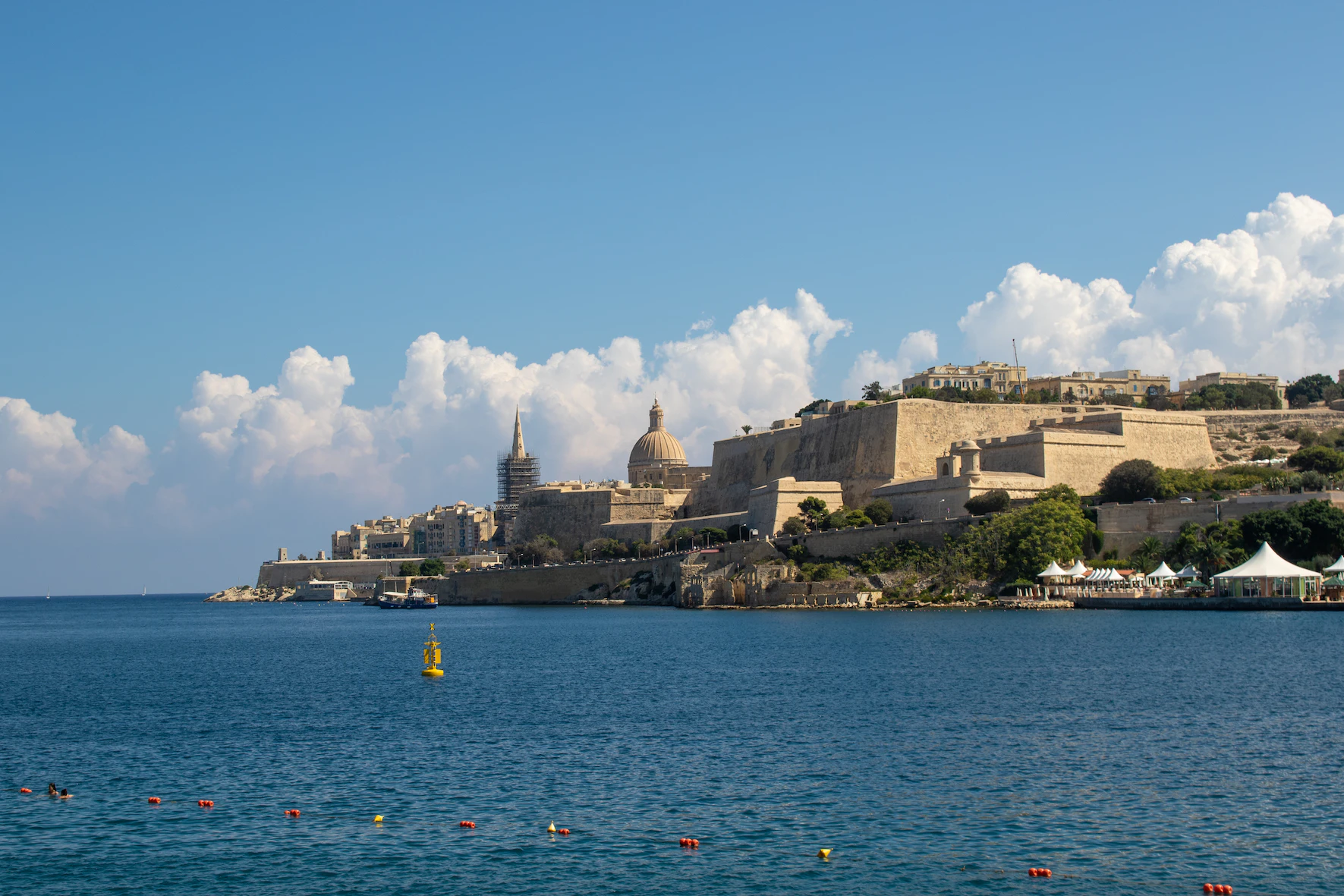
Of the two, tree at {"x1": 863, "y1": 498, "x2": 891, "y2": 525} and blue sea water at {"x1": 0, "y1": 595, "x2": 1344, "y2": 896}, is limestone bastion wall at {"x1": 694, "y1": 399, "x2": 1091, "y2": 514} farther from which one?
blue sea water at {"x1": 0, "y1": 595, "x2": 1344, "y2": 896}

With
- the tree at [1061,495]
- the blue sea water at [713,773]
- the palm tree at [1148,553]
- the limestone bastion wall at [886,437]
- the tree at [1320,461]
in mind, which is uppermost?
the limestone bastion wall at [886,437]

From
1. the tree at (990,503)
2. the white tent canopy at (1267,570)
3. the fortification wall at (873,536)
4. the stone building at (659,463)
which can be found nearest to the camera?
the white tent canopy at (1267,570)

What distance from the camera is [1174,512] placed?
44031mm

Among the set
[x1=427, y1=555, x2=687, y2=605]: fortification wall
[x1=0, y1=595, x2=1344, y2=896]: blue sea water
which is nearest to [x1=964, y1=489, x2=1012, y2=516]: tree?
[x1=427, y1=555, x2=687, y2=605]: fortification wall

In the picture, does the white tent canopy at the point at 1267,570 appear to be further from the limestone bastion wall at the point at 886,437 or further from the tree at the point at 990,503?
the limestone bastion wall at the point at 886,437

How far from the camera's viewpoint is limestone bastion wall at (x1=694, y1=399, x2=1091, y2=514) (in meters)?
59.1

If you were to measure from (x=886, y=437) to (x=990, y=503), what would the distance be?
10.8m

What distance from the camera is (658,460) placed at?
9050 cm

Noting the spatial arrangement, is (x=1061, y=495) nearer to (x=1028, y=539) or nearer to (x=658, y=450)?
(x=1028, y=539)

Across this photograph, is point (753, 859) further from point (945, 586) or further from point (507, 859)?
point (945, 586)

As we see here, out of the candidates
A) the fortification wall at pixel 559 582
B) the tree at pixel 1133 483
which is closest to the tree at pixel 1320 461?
the tree at pixel 1133 483

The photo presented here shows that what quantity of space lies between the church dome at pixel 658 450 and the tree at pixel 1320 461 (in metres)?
44.2

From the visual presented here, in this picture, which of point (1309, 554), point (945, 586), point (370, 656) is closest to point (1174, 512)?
point (1309, 554)

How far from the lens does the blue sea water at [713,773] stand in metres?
11.5
